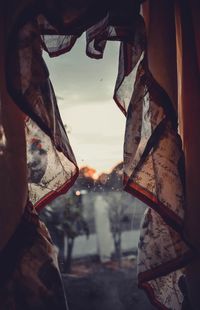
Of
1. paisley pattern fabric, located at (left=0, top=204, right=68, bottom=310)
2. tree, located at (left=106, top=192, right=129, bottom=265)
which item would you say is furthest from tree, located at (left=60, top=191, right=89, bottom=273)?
paisley pattern fabric, located at (left=0, top=204, right=68, bottom=310)

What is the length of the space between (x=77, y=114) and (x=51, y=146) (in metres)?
0.93

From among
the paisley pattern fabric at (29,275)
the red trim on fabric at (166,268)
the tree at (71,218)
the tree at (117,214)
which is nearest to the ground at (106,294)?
the tree at (71,218)

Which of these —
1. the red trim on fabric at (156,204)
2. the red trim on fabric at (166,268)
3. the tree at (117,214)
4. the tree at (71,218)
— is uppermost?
the red trim on fabric at (156,204)

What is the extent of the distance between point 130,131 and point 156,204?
18cm

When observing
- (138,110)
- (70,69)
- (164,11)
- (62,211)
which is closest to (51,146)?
(138,110)

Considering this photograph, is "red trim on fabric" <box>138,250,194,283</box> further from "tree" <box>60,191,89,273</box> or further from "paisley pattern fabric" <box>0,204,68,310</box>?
"tree" <box>60,191,89,273</box>

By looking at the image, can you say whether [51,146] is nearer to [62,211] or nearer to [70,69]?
[70,69]

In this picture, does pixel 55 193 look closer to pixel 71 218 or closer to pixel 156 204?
pixel 156 204

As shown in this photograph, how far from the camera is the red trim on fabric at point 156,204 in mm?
→ 802

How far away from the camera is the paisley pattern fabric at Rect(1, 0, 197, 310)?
764mm

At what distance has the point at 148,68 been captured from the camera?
0.82 meters

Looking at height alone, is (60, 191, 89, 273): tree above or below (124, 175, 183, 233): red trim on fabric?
below

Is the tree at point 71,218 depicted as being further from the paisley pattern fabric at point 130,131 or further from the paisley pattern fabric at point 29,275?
the paisley pattern fabric at point 29,275

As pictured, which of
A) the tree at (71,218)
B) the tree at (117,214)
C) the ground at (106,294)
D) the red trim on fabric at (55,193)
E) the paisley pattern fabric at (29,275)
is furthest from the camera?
the tree at (117,214)
